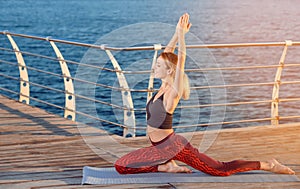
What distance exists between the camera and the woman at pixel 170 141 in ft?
14.2

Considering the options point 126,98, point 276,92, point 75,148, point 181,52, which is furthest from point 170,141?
point 276,92

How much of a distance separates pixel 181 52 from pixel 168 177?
3.09 ft

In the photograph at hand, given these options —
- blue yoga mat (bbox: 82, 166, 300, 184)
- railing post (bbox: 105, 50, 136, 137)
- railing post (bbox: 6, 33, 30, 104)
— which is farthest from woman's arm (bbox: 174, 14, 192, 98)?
railing post (bbox: 6, 33, 30, 104)

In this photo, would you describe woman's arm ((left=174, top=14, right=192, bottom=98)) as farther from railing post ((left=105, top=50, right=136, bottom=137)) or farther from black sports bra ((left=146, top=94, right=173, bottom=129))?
railing post ((left=105, top=50, right=136, bottom=137))

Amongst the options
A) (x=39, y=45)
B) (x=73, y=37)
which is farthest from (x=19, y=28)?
(x=39, y=45)

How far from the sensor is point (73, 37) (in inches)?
1678

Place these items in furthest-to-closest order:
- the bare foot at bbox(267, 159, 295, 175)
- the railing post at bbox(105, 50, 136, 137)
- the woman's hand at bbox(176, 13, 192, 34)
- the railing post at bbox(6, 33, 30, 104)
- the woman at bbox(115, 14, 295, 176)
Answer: the railing post at bbox(6, 33, 30, 104) → the railing post at bbox(105, 50, 136, 137) → the bare foot at bbox(267, 159, 295, 175) → the woman at bbox(115, 14, 295, 176) → the woman's hand at bbox(176, 13, 192, 34)

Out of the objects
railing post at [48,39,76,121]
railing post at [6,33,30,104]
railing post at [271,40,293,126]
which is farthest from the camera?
railing post at [6,33,30,104]

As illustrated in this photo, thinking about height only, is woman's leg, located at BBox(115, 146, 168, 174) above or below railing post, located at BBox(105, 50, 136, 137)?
below

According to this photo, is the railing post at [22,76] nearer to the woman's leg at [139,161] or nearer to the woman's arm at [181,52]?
the woman's leg at [139,161]

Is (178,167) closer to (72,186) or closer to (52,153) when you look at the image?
(72,186)

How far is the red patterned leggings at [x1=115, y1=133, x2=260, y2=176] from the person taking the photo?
4.52 metres

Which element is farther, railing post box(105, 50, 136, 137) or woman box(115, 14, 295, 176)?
railing post box(105, 50, 136, 137)

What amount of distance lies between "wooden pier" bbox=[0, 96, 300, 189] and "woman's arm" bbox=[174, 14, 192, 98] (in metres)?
0.69
